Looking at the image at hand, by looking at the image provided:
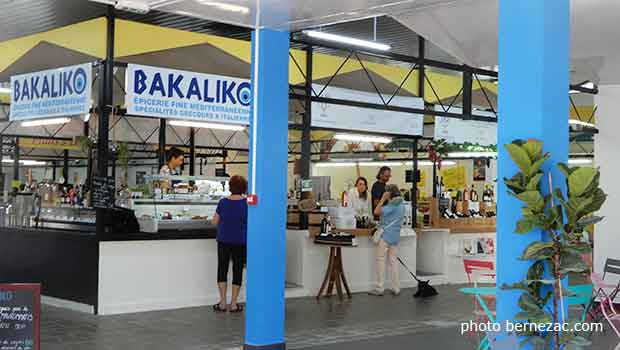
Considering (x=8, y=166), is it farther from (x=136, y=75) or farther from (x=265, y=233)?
(x=265, y=233)

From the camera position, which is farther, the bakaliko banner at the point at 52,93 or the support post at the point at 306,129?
the support post at the point at 306,129

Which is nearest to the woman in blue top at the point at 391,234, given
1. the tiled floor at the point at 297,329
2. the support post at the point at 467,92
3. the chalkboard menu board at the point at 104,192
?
the tiled floor at the point at 297,329

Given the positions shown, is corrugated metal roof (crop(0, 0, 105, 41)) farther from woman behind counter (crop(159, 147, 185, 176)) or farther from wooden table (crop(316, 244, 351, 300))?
wooden table (crop(316, 244, 351, 300))

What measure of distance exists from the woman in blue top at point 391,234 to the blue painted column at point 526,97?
19.9ft

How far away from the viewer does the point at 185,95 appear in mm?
8836

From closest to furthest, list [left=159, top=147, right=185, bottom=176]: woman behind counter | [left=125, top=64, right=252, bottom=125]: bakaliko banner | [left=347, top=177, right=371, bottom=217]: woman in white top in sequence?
1. [left=125, top=64, right=252, bottom=125]: bakaliko banner
2. [left=159, top=147, right=185, bottom=176]: woman behind counter
3. [left=347, top=177, right=371, bottom=217]: woman in white top

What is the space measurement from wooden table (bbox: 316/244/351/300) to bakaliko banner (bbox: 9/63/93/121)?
3456 millimetres

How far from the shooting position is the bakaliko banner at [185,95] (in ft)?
27.8

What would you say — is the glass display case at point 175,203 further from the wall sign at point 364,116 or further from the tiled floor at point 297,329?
the wall sign at point 364,116

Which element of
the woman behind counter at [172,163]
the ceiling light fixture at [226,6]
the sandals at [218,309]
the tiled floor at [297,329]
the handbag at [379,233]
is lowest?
the tiled floor at [297,329]

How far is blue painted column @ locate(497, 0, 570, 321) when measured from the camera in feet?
13.7

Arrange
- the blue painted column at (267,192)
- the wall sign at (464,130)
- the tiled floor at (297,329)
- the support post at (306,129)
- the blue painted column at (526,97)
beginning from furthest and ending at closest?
the wall sign at (464,130) < the support post at (306,129) < the tiled floor at (297,329) < the blue painted column at (267,192) < the blue painted column at (526,97)

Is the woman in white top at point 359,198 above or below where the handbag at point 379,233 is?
above

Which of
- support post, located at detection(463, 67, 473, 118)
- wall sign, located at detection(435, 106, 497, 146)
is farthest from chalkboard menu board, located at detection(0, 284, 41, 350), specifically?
support post, located at detection(463, 67, 473, 118)
